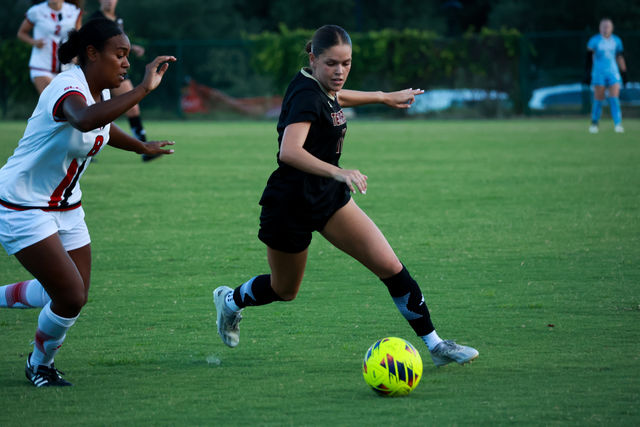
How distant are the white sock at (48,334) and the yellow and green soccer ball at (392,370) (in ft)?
5.17

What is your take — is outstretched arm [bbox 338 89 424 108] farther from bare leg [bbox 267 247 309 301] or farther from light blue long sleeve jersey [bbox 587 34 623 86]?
light blue long sleeve jersey [bbox 587 34 623 86]

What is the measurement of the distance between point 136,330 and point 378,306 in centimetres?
171

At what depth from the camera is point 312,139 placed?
5090 millimetres

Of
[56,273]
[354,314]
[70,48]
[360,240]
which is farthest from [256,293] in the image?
[70,48]

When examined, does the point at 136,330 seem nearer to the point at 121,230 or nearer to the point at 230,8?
the point at 121,230

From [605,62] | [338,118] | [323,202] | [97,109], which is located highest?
[97,109]

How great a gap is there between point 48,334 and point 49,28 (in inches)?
423

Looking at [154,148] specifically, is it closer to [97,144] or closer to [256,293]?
[97,144]

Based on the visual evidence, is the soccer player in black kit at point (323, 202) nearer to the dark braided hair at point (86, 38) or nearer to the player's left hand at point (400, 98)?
the player's left hand at point (400, 98)

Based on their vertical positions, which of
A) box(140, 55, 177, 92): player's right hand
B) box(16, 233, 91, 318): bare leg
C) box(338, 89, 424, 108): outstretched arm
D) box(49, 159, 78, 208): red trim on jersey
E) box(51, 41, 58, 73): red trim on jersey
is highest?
box(140, 55, 177, 92): player's right hand

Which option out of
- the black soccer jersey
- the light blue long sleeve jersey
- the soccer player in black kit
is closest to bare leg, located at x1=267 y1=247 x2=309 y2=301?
the soccer player in black kit

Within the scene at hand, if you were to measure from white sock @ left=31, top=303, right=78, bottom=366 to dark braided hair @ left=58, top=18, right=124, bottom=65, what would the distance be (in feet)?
4.32

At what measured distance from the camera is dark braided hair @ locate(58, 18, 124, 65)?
4.84 metres

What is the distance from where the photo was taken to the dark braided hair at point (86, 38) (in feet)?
15.9
